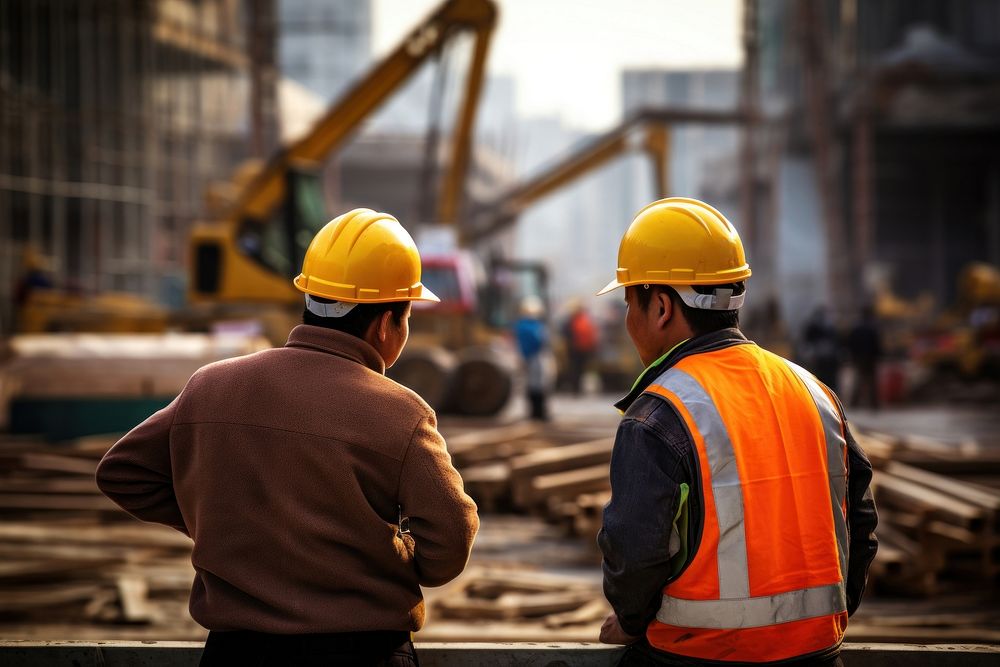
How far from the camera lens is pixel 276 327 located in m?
16.0

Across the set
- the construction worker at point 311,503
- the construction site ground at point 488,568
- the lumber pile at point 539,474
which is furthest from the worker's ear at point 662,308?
the lumber pile at point 539,474

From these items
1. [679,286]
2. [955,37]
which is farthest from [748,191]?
[679,286]

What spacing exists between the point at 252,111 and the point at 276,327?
10.9 metres

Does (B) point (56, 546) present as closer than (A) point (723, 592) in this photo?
No

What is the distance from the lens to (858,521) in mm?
2762

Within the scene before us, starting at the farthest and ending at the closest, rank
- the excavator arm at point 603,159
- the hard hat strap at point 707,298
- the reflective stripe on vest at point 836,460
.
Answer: the excavator arm at point 603,159, the hard hat strap at point 707,298, the reflective stripe on vest at point 836,460

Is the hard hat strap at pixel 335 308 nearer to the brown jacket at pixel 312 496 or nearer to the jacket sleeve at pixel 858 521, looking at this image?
the brown jacket at pixel 312 496

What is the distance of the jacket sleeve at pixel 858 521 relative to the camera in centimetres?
276

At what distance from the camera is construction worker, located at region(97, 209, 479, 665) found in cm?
249

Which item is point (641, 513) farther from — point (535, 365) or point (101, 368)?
point (535, 365)

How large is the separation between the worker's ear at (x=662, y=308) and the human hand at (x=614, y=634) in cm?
71

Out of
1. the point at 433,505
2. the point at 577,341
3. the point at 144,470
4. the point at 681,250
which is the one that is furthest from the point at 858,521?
the point at 577,341

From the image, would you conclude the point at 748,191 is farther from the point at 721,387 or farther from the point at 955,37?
the point at 721,387

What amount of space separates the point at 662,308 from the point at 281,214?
14.3 metres
